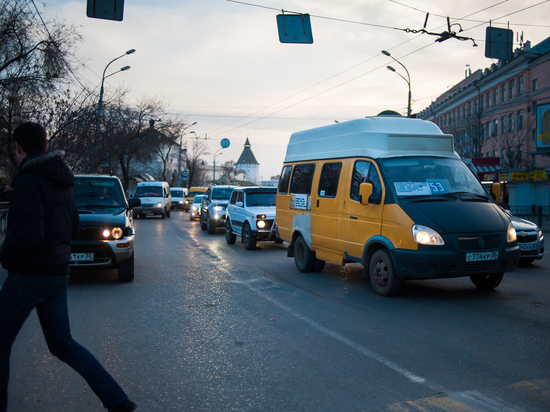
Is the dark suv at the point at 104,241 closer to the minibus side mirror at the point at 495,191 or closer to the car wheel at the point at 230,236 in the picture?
the minibus side mirror at the point at 495,191

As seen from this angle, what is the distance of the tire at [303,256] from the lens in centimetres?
971

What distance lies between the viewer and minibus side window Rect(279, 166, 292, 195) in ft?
35.5

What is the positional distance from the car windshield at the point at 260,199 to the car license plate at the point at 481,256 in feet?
28.3

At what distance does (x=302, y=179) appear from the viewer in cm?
1012

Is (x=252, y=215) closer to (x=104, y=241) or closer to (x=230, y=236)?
(x=230, y=236)

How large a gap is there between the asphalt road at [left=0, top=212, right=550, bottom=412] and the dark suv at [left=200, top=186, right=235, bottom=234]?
34.7ft

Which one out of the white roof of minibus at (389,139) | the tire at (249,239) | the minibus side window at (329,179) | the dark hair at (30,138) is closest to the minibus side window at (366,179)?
the white roof of minibus at (389,139)

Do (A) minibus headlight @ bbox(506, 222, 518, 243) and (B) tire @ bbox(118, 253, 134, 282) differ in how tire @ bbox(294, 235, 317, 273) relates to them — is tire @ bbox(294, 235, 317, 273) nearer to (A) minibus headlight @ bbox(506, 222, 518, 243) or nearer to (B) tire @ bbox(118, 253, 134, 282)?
(B) tire @ bbox(118, 253, 134, 282)

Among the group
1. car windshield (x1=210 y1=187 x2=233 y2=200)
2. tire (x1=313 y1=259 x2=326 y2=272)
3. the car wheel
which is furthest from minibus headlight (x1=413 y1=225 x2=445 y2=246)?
car windshield (x1=210 y1=187 x2=233 y2=200)

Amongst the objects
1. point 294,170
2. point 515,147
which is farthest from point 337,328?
point 515,147

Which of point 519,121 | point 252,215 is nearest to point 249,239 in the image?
point 252,215

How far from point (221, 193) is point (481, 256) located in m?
15.0

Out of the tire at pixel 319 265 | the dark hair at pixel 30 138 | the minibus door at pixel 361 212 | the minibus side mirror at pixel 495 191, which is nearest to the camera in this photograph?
the dark hair at pixel 30 138

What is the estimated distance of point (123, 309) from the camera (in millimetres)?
6707
